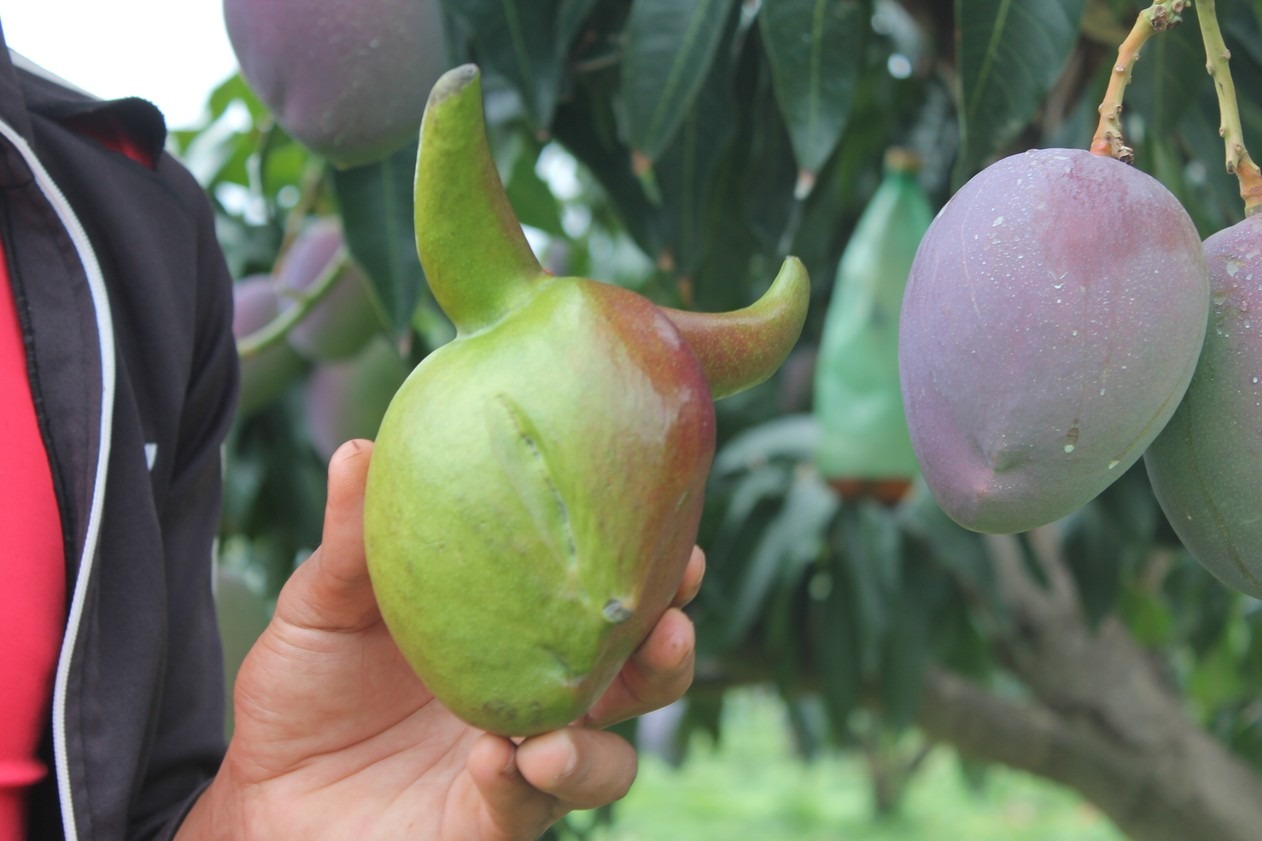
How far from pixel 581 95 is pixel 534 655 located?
0.64 meters

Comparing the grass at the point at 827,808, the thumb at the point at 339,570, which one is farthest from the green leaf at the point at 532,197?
the grass at the point at 827,808

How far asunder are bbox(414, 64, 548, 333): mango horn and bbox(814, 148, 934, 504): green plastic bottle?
2.52 ft

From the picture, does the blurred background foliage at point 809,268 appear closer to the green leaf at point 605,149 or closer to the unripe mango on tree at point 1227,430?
the green leaf at point 605,149

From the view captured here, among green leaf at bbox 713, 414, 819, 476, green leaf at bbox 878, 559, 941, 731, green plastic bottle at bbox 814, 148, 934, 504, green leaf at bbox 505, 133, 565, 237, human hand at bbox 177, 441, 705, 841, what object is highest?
human hand at bbox 177, 441, 705, 841

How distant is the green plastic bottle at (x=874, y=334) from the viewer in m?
1.15

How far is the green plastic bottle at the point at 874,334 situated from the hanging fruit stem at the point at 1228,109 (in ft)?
2.20

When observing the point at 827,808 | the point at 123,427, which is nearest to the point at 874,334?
the point at 123,427

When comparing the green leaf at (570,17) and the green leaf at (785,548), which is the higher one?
the green leaf at (570,17)

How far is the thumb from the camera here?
0.43 meters

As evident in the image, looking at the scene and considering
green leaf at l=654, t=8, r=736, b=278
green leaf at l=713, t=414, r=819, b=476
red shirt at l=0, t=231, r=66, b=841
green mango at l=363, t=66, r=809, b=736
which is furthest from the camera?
green leaf at l=713, t=414, r=819, b=476

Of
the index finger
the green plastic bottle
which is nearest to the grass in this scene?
the green plastic bottle

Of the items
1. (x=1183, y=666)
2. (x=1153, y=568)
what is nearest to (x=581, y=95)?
(x=1153, y=568)

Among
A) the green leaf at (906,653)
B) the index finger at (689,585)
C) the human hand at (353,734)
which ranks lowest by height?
the green leaf at (906,653)

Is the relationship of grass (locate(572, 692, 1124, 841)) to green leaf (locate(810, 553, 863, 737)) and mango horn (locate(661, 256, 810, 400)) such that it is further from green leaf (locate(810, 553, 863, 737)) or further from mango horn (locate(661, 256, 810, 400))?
mango horn (locate(661, 256, 810, 400))
